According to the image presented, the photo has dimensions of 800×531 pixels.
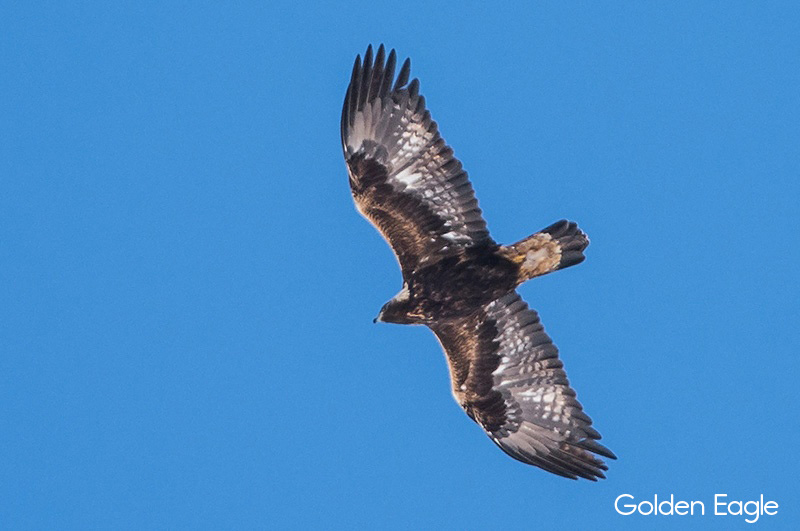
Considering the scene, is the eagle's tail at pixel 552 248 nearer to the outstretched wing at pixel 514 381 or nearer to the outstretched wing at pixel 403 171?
the outstretched wing at pixel 403 171

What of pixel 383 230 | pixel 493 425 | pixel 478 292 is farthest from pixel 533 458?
pixel 383 230

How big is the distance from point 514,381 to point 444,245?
191 cm

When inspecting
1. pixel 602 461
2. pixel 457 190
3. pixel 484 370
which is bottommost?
pixel 602 461

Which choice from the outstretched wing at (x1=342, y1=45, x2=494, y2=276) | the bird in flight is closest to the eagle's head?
the bird in flight

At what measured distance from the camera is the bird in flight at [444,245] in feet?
51.0

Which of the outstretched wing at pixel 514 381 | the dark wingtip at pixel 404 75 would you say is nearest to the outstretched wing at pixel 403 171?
the dark wingtip at pixel 404 75

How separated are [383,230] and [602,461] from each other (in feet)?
11.2

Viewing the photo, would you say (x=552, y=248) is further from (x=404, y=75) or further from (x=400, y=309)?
(x=404, y=75)

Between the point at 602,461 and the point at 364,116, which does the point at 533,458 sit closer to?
the point at 602,461

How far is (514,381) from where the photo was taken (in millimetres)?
16719

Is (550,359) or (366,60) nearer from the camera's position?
(366,60)

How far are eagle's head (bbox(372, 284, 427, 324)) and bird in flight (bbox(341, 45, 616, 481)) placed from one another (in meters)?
0.01

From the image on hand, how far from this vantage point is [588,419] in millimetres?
16422

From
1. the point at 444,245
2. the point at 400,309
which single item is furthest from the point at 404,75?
the point at 400,309
